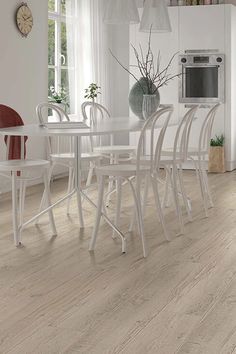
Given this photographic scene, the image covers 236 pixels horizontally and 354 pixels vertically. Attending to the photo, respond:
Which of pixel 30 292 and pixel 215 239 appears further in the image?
pixel 215 239

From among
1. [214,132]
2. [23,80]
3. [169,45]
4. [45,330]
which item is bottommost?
[45,330]

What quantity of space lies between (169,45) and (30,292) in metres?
5.30

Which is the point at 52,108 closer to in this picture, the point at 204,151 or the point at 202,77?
the point at 204,151

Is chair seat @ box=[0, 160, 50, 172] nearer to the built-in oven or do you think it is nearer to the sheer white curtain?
the sheer white curtain

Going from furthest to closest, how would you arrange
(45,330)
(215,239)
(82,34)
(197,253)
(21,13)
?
(82,34), (21,13), (215,239), (197,253), (45,330)

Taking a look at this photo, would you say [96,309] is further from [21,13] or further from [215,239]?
[21,13]

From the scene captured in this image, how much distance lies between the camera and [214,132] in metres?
8.08

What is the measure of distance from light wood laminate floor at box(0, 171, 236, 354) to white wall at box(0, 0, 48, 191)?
1.93 metres

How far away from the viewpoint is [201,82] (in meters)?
8.02

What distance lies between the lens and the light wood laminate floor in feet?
9.14

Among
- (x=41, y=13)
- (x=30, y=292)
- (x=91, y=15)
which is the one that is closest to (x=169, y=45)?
(x=91, y=15)

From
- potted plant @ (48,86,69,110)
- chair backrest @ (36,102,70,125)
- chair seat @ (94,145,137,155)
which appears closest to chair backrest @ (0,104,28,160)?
chair backrest @ (36,102,70,125)

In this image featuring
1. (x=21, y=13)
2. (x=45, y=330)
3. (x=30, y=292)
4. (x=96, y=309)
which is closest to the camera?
(x=45, y=330)

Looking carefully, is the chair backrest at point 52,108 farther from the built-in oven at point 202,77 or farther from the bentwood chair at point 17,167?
the built-in oven at point 202,77
